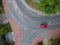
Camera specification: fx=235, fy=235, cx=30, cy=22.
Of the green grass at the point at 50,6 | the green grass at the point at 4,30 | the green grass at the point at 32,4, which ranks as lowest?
the green grass at the point at 4,30

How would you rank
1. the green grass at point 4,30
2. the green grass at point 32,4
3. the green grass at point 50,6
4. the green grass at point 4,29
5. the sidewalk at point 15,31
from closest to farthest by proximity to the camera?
the green grass at point 50,6 < the green grass at point 4,30 < the green grass at point 4,29 < the sidewalk at point 15,31 < the green grass at point 32,4

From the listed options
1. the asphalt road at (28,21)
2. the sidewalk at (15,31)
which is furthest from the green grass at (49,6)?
the sidewalk at (15,31)

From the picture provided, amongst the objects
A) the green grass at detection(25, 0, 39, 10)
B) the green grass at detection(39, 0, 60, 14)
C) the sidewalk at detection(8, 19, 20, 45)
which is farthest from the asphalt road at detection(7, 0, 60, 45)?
the green grass at detection(39, 0, 60, 14)

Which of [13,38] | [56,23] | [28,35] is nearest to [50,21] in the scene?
[56,23]

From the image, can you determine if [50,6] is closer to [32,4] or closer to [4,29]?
[32,4]

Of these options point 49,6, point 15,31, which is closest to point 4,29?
point 15,31

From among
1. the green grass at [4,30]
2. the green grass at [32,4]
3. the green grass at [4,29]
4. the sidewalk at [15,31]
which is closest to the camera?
the green grass at [4,30]

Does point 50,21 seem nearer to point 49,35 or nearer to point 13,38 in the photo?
point 49,35

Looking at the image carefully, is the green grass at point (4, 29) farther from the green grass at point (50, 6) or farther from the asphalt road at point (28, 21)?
the green grass at point (50, 6)

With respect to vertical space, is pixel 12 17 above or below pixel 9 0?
below
